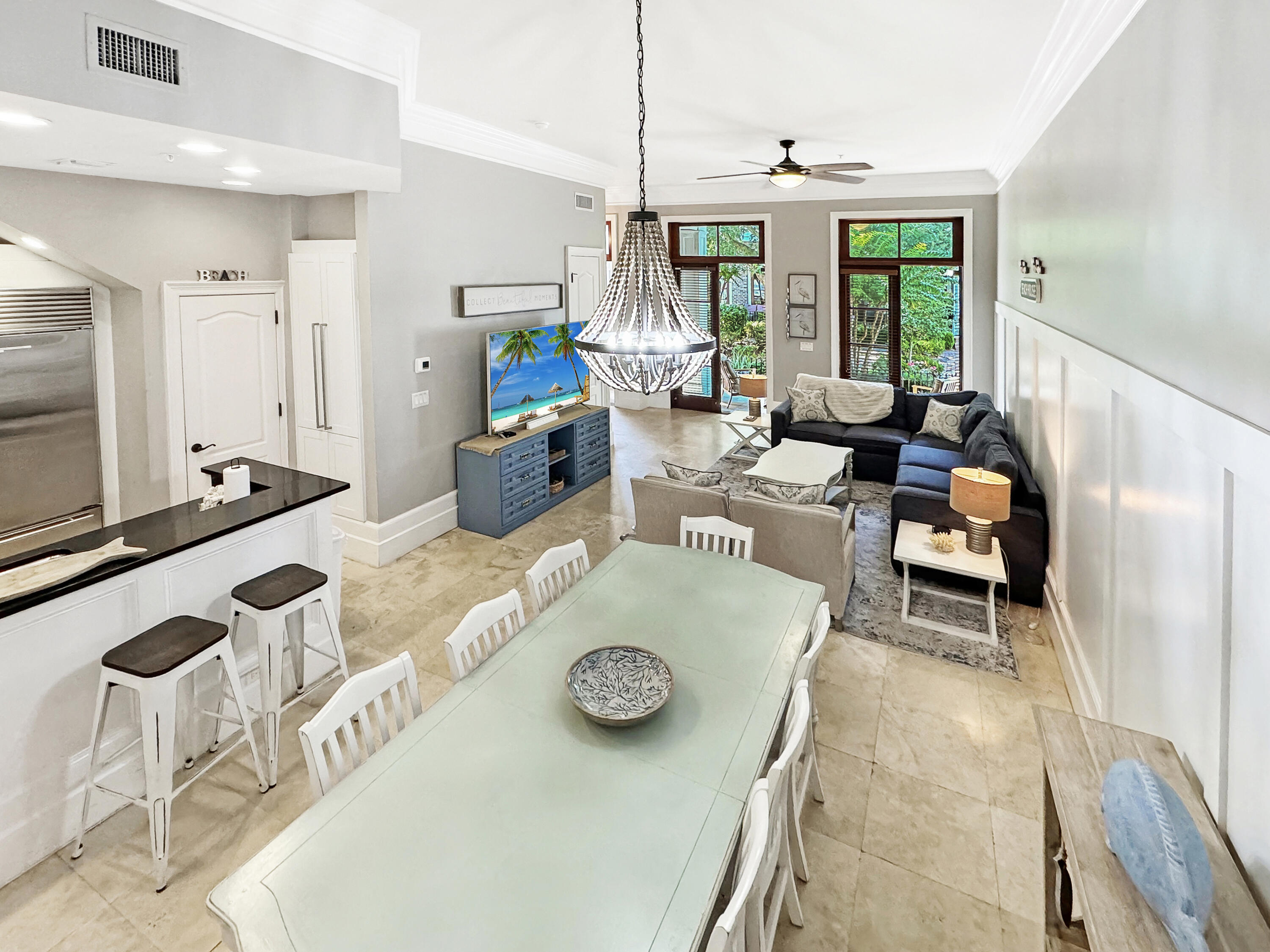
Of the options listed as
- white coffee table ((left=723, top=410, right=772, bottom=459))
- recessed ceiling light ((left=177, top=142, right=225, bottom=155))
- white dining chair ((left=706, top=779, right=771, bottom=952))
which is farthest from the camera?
white coffee table ((left=723, top=410, right=772, bottom=459))

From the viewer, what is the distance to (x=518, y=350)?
18.4 feet

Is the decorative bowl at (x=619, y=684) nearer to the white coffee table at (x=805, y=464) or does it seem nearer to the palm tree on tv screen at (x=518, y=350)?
the white coffee table at (x=805, y=464)

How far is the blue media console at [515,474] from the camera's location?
17.5ft

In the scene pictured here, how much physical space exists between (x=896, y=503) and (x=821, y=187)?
16.8 ft

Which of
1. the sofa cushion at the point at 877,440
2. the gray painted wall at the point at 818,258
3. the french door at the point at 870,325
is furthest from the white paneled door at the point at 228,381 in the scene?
the french door at the point at 870,325

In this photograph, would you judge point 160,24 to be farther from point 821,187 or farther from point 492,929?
point 821,187

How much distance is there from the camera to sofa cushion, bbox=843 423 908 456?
21.8 ft

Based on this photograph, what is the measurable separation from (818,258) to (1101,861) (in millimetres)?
7937

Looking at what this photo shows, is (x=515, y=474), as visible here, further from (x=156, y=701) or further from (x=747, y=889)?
(x=747, y=889)

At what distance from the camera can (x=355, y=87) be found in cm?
338

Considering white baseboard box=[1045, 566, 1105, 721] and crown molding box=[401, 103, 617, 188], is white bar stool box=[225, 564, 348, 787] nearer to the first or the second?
crown molding box=[401, 103, 617, 188]

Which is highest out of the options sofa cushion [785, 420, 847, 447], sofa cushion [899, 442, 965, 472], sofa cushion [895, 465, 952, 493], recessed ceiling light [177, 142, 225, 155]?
recessed ceiling light [177, 142, 225, 155]

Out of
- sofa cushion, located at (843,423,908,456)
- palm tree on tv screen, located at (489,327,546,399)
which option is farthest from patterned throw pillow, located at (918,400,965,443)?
palm tree on tv screen, located at (489,327,546,399)

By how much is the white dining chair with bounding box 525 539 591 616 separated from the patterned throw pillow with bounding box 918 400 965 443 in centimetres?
479
